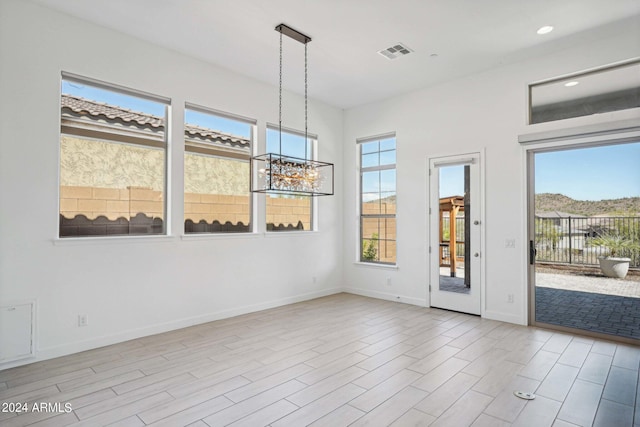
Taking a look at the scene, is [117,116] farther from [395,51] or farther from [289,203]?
[395,51]

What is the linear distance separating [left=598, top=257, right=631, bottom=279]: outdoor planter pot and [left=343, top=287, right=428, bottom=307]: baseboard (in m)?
2.35

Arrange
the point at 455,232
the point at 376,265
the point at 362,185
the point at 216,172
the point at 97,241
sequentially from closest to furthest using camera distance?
1. the point at 97,241
2. the point at 216,172
3. the point at 455,232
4. the point at 376,265
5. the point at 362,185

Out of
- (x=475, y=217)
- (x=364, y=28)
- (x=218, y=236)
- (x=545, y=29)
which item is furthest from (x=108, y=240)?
(x=545, y=29)

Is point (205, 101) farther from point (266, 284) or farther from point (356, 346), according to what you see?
point (356, 346)

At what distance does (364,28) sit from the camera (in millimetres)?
3947

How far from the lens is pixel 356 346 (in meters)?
3.89

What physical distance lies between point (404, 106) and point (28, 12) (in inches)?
195

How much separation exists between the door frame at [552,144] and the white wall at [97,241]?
11.9ft

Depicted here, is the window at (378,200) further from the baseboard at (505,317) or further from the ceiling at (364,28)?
the baseboard at (505,317)

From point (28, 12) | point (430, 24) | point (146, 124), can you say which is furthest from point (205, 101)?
point (430, 24)

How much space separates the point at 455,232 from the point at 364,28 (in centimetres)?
314

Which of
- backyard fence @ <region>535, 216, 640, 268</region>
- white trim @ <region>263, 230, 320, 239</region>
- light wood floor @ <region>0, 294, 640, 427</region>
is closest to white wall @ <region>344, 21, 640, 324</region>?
backyard fence @ <region>535, 216, 640, 268</region>

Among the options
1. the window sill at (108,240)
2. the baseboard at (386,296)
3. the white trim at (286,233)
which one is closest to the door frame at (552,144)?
the baseboard at (386,296)

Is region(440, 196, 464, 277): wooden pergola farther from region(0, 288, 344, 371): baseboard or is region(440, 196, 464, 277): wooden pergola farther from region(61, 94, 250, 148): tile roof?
region(61, 94, 250, 148): tile roof
